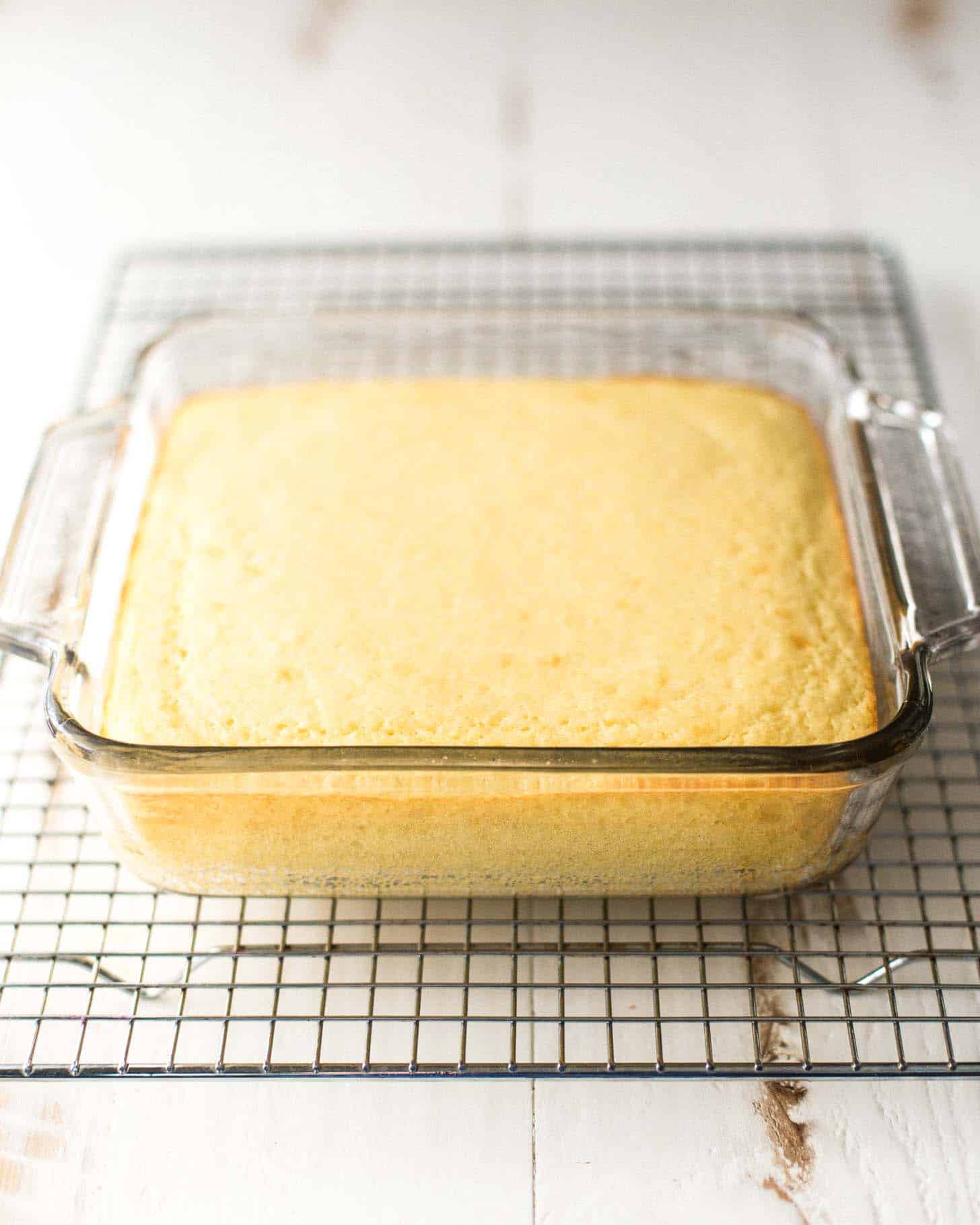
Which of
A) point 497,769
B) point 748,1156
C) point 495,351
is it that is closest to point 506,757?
point 497,769

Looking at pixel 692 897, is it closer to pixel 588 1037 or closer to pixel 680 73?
pixel 588 1037

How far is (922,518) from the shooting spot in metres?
1.10

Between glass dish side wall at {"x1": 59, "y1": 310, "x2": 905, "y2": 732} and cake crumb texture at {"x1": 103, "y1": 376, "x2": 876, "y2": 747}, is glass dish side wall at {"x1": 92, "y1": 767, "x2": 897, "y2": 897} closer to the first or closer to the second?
cake crumb texture at {"x1": 103, "y1": 376, "x2": 876, "y2": 747}

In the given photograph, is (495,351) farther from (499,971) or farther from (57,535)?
(499,971)

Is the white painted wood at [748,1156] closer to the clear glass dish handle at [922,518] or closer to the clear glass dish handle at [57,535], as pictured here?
the clear glass dish handle at [922,518]

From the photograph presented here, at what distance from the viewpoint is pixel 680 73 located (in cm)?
201

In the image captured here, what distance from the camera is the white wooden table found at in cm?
144

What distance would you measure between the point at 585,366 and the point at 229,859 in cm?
71

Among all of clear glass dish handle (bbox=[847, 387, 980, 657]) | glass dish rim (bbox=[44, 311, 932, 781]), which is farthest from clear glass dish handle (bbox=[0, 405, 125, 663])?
clear glass dish handle (bbox=[847, 387, 980, 657])

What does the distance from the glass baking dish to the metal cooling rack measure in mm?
40

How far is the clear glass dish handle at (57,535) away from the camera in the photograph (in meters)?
1.03

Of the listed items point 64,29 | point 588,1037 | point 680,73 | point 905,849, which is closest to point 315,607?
point 588,1037

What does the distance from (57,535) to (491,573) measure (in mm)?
393

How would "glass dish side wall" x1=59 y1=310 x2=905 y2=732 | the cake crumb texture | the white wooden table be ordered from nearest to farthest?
the cake crumb texture, "glass dish side wall" x1=59 y1=310 x2=905 y2=732, the white wooden table
